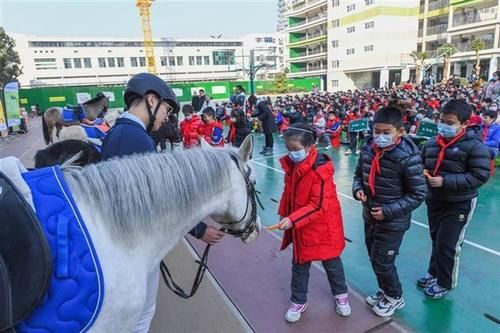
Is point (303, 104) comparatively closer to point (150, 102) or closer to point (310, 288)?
point (310, 288)

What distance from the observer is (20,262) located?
1029 mm

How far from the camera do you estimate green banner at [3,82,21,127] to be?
42.0ft

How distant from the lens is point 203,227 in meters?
1.77

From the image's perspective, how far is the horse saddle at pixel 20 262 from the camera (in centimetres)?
101

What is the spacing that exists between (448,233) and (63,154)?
283 cm

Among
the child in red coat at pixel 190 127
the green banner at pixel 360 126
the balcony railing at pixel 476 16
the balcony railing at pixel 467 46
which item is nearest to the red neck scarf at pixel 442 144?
the child in red coat at pixel 190 127

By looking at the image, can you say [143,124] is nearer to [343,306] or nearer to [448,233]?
[343,306]

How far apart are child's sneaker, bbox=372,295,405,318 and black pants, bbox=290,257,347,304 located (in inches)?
11.1

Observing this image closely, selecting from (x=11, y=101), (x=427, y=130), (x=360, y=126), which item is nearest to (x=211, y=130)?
(x=360, y=126)

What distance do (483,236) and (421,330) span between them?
2048 millimetres

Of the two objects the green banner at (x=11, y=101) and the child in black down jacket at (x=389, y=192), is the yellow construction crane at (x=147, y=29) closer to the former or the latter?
the green banner at (x=11, y=101)

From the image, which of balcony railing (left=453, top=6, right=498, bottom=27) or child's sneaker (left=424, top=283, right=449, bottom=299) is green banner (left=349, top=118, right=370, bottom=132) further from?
balcony railing (left=453, top=6, right=498, bottom=27)

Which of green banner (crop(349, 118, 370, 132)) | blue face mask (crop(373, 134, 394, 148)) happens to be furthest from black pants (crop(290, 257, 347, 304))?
green banner (crop(349, 118, 370, 132))

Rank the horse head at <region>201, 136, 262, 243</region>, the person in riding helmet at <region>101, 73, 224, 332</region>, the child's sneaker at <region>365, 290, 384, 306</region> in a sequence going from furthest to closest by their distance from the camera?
the child's sneaker at <region>365, 290, 384, 306</region> → the person in riding helmet at <region>101, 73, 224, 332</region> → the horse head at <region>201, 136, 262, 243</region>
